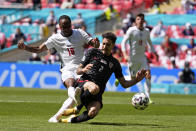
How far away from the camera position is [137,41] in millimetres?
16172

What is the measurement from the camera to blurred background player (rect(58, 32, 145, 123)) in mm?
9750

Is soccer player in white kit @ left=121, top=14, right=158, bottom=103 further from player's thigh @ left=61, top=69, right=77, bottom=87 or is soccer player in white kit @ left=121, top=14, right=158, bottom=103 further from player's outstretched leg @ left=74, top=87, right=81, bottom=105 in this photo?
player's outstretched leg @ left=74, top=87, right=81, bottom=105

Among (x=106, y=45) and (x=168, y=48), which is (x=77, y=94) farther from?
(x=168, y=48)

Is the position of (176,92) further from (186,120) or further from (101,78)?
(101,78)

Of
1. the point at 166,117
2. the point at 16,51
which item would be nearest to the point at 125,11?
the point at 16,51

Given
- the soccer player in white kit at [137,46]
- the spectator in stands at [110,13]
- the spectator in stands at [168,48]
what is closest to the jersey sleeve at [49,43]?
the soccer player in white kit at [137,46]

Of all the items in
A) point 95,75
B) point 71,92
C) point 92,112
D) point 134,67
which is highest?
point 95,75

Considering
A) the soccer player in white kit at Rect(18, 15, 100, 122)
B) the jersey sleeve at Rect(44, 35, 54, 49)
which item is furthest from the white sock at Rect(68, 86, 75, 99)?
the jersey sleeve at Rect(44, 35, 54, 49)

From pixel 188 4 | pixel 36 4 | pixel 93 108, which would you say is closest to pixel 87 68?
pixel 93 108

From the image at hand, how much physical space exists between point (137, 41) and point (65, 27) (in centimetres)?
566

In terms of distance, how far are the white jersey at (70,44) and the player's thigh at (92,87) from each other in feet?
4.43

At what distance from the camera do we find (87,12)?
Result: 3638cm

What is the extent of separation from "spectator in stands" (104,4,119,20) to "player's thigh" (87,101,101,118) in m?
24.7

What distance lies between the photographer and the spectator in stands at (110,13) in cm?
3434
